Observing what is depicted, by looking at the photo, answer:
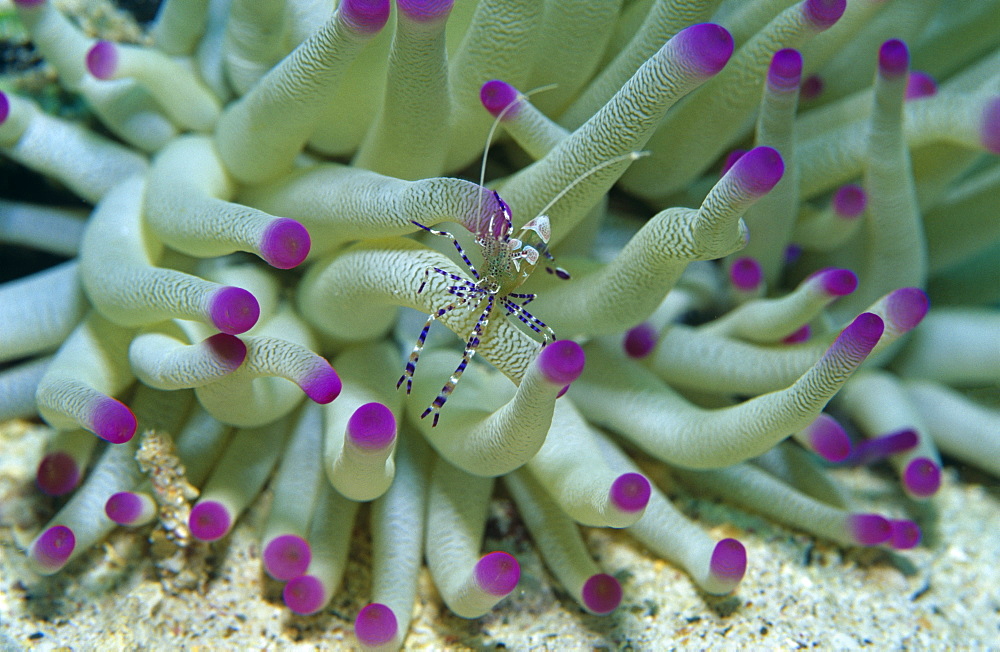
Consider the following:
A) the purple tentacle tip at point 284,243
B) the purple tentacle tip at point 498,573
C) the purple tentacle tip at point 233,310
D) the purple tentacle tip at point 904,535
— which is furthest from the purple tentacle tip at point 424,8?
the purple tentacle tip at point 904,535

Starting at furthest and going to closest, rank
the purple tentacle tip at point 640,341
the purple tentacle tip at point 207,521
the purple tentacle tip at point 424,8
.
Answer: the purple tentacle tip at point 640,341
the purple tentacle tip at point 207,521
the purple tentacle tip at point 424,8

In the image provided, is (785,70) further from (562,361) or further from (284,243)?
(284,243)

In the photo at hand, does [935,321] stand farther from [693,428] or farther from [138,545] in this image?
[138,545]

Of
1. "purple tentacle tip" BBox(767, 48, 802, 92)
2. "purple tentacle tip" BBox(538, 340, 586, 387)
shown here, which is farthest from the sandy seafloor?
"purple tentacle tip" BBox(767, 48, 802, 92)

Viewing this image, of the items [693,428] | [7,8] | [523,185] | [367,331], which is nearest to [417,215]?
[523,185]

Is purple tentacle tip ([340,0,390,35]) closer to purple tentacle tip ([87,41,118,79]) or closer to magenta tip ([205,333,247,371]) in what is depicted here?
magenta tip ([205,333,247,371])

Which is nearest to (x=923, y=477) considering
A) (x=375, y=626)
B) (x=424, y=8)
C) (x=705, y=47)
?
(x=705, y=47)

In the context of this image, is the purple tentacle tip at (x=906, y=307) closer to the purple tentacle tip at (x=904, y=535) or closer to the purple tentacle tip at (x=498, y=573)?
the purple tentacle tip at (x=904, y=535)
